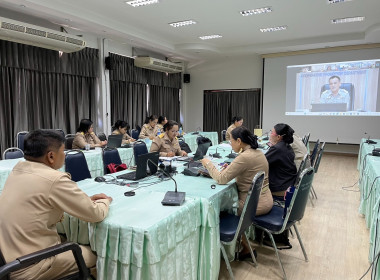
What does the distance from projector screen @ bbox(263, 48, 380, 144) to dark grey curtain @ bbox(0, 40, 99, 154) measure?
17.2ft

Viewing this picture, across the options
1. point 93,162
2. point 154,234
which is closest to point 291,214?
point 154,234

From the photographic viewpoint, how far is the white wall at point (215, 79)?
29.4ft

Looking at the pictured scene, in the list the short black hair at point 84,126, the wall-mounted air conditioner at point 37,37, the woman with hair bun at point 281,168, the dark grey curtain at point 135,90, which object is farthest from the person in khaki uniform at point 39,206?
the dark grey curtain at point 135,90

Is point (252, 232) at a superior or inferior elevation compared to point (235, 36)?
inferior

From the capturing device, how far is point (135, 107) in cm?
788

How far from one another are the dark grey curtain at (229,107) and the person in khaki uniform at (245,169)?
21.4 ft

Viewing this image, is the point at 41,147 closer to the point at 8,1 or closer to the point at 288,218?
the point at 288,218

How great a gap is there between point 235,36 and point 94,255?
6.62 metres

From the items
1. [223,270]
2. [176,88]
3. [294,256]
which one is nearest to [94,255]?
[223,270]

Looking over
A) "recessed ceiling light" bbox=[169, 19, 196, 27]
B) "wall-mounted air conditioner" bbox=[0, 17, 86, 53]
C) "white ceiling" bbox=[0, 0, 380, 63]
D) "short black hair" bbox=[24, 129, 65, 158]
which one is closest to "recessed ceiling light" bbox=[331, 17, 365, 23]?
"white ceiling" bbox=[0, 0, 380, 63]

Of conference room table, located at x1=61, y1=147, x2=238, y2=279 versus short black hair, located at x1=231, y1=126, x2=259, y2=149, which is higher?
short black hair, located at x1=231, y1=126, x2=259, y2=149

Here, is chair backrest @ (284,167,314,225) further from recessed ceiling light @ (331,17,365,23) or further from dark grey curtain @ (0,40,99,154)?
dark grey curtain @ (0,40,99,154)

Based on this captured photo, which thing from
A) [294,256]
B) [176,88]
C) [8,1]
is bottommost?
[294,256]

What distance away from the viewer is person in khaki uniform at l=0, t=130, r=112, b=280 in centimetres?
132
